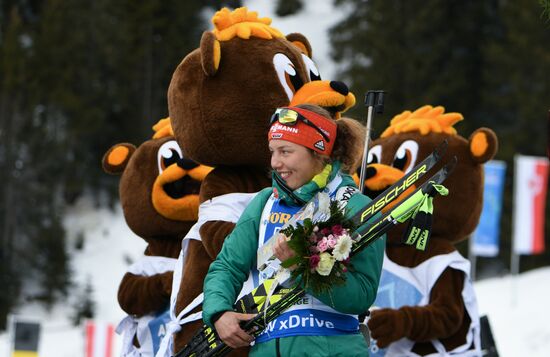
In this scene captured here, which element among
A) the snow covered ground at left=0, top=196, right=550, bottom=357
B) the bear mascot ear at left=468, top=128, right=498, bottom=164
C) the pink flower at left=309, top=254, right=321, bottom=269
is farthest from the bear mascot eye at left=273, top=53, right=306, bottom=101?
the snow covered ground at left=0, top=196, right=550, bottom=357

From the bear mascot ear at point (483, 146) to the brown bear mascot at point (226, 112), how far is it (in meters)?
1.88

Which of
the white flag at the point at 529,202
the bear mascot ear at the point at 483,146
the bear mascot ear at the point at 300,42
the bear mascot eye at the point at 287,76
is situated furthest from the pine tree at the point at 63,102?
the bear mascot eye at the point at 287,76

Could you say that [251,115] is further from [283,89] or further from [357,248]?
[357,248]

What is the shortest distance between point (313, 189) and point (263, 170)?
2047mm

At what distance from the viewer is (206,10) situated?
43062mm

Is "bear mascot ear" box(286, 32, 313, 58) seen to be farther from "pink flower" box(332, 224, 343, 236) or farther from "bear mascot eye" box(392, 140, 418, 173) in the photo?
"pink flower" box(332, 224, 343, 236)

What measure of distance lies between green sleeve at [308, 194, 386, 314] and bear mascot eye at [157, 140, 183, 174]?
352 centimetres

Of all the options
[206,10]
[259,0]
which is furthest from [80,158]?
[259,0]

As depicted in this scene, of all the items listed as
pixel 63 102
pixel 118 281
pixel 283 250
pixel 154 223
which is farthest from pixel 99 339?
pixel 63 102

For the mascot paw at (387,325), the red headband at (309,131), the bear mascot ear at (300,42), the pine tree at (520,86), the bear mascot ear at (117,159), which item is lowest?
the mascot paw at (387,325)

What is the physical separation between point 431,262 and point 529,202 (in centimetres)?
1216

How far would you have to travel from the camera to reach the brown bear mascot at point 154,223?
7270mm

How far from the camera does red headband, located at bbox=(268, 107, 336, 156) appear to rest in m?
4.26

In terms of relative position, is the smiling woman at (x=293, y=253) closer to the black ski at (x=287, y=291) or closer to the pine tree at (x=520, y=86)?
the black ski at (x=287, y=291)
